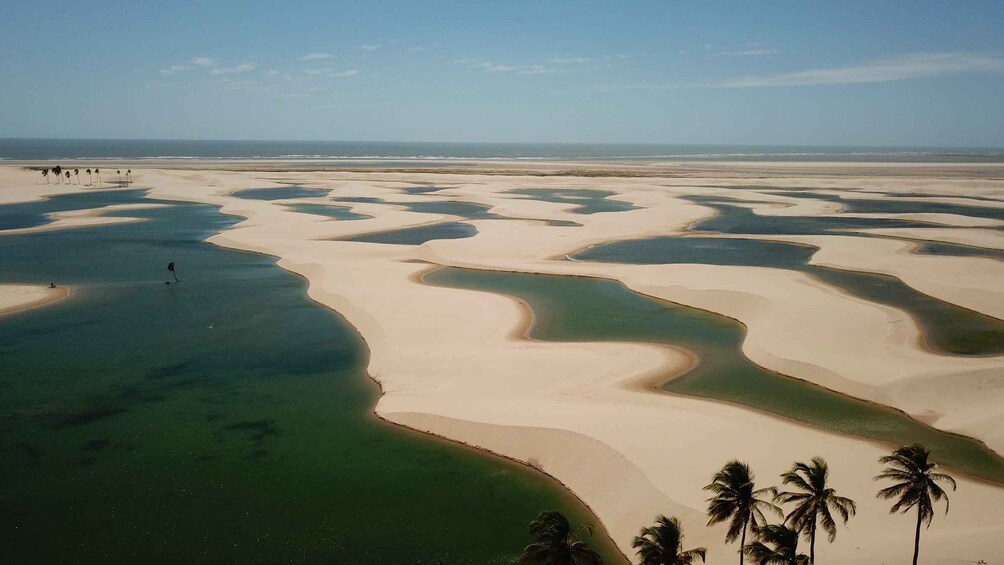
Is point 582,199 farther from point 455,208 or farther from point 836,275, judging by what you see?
point 836,275

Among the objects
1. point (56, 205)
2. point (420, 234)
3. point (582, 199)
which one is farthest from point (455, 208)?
point (56, 205)

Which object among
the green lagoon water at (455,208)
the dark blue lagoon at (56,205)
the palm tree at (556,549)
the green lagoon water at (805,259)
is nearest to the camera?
the palm tree at (556,549)

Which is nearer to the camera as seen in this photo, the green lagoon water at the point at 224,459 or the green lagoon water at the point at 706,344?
the green lagoon water at the point at 224,459

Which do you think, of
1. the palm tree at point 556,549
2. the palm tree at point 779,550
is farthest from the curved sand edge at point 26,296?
the palm tree at point 779,550

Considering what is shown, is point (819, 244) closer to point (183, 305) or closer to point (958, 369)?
point (958, 369)

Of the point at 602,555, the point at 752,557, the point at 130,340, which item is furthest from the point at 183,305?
the point at 752,557

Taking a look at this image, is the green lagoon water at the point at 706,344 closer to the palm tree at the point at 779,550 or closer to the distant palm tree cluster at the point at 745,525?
the distant palm tree cluster at the point at 745,525
